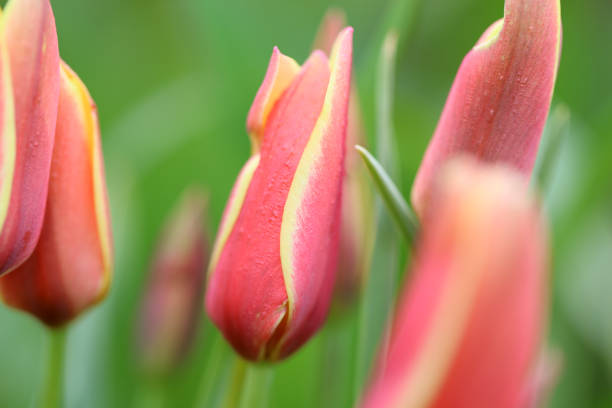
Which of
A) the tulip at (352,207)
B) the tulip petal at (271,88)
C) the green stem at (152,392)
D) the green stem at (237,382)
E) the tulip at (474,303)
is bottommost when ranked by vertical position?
the green stem at (152,392)

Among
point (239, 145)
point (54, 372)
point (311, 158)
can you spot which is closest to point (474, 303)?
point (311, 158)

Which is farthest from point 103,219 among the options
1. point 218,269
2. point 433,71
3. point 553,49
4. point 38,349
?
point 433,71

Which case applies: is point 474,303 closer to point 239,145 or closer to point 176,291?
point 176,291

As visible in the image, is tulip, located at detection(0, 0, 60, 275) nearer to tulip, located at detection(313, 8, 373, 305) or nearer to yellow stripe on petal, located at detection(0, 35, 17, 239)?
yellow stripe on petal, located at detection(0, 35, 17, 239)

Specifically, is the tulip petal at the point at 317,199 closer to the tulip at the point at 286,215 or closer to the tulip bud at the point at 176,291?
the tulip at the point at 286,215

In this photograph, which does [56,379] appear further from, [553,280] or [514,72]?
[553,280]

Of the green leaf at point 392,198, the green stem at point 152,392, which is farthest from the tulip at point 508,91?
the green stem at point 152,392

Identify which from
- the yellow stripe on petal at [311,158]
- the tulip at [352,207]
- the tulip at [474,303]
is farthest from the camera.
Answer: the tulip at [352,207]
